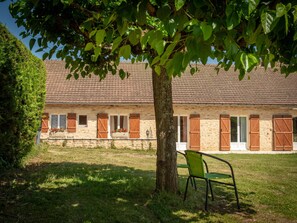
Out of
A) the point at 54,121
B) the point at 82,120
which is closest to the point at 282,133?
the point at 82,120

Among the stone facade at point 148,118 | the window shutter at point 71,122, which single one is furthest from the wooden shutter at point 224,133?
the window shutter at point 71,122

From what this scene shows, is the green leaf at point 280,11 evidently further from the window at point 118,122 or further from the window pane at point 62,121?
the window pane at point 62,121

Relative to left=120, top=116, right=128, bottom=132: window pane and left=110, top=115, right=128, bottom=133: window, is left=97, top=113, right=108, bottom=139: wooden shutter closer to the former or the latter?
left=110, top=115, right=128, bottom=133: window

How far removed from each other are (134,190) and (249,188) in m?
3.01

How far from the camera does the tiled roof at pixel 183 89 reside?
1855 centimetres

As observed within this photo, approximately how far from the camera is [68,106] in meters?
18.3

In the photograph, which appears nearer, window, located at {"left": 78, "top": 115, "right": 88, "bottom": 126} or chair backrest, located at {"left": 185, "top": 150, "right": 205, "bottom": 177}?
chair backrest, located at {"left": 185, "top": 150, "right": 205, "bottom": 177}

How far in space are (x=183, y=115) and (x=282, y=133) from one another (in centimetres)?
635

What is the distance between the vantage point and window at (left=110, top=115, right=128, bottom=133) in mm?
18797

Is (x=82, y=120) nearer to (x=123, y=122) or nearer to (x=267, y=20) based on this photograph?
(x=123, y=122)

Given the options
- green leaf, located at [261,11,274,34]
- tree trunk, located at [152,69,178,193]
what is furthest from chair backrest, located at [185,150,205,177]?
green leaf, located at [261,11,274,34]

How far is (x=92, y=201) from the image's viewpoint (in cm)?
511

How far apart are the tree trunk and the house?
1142 centimetres

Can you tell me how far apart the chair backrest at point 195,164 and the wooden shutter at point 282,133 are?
15.0 meters
